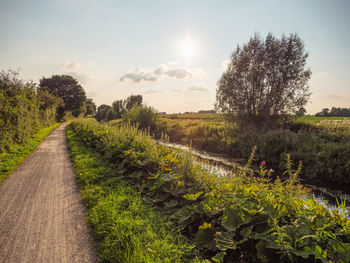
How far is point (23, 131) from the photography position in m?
10.3

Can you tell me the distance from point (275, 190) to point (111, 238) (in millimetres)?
2894

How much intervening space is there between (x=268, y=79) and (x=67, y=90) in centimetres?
5365

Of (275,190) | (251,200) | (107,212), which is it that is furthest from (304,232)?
(107,212)

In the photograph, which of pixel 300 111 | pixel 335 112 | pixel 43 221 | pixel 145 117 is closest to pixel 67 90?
pixel 145 117

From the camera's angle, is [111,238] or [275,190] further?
[275,190]

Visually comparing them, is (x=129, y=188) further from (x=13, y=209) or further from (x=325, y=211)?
(x=325, y=211)

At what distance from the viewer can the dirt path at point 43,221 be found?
268 centimetres

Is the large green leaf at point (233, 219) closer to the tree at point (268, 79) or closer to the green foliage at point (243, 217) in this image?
the green foliage at point (243, 217)

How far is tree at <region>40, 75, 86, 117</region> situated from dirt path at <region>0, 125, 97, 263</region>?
52642mm

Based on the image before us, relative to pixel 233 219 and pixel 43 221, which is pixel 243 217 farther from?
pixel 43 221

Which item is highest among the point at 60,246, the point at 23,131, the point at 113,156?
the point at 23,131

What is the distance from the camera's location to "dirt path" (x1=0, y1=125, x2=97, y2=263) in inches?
105

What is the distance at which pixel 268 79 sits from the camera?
1614 cm

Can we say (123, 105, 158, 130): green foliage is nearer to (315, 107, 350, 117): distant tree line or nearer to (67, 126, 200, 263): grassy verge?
(67, 126, 200, 263): grassy verge
